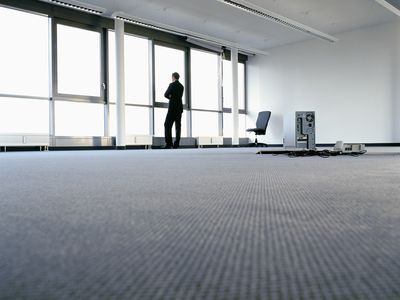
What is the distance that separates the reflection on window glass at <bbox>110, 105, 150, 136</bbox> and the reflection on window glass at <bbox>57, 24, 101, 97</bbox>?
677 millimetres

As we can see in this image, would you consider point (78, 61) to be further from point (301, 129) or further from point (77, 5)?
point (301, 129)

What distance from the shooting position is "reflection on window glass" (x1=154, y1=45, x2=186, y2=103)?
9.14 m

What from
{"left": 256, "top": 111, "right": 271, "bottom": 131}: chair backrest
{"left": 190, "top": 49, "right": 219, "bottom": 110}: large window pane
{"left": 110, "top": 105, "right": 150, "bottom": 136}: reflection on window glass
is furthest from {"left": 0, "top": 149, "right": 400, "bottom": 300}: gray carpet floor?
{"left": 256, "top": 111, "right": 271, "bottom": 131}: chair backrest

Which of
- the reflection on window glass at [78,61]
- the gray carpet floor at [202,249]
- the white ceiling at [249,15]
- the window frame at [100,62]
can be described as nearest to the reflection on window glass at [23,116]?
the window frame at [100,62]

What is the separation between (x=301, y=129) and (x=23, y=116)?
4853 mm

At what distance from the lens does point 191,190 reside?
1.13 meters

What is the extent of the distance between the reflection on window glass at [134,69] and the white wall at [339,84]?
4133mm

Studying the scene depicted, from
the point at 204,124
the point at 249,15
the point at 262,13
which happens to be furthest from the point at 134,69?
the point at 262,13

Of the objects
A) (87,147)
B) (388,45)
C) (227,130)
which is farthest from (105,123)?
(388,45)

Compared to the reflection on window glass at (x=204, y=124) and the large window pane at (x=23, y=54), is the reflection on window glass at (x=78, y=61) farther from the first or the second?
the reflection on window glass at (x=204, y=124)

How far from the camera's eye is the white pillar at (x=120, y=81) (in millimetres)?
7840

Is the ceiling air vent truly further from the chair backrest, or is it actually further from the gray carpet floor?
A: the gray carpet floor

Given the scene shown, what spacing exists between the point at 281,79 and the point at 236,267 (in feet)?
37.5

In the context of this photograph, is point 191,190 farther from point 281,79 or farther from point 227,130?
point 281,79
